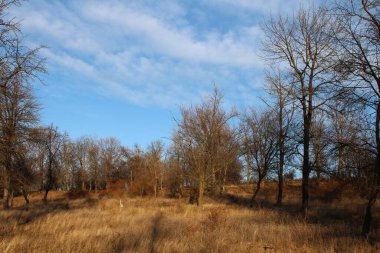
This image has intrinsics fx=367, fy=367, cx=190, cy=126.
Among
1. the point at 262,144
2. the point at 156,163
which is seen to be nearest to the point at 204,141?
the point at 262,144

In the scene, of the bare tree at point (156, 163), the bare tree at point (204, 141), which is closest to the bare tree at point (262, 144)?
the bare tree at point (204, 141)

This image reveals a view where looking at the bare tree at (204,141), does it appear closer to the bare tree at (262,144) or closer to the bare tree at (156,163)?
the bare tree at (262,144)

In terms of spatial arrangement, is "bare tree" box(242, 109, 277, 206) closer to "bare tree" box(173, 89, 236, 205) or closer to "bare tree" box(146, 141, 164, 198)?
"bare tree" box(173, 89, 236, 205)

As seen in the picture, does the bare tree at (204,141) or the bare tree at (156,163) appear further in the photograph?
the bare tree at (156,163)

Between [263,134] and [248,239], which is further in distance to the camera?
[263,134]

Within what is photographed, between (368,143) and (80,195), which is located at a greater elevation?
(368,143)

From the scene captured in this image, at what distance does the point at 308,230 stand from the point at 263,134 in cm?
1591

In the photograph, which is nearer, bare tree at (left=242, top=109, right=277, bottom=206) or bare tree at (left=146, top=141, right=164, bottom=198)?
bare tree at (left=242, top=109, right=277, bottom=206)

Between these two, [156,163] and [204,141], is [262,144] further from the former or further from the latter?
[156,163]

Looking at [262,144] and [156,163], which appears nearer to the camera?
[262,144]

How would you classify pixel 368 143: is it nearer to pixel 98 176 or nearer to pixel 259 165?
pixel 259 165

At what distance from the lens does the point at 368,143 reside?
10.6 m

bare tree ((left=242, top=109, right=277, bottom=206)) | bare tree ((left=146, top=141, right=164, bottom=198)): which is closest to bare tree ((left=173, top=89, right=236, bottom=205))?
bare tree ((left=242, top=109, right=277, bottom=206))

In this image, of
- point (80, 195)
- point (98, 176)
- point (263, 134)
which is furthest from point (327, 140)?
point (98, 176)
